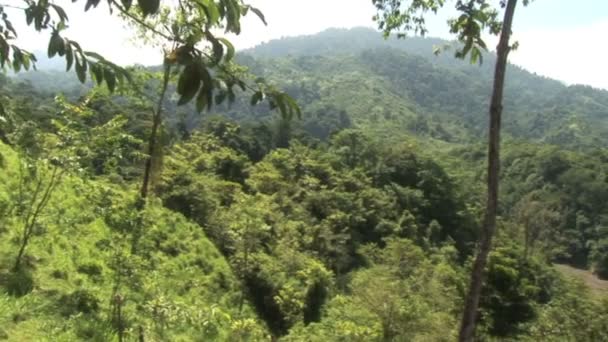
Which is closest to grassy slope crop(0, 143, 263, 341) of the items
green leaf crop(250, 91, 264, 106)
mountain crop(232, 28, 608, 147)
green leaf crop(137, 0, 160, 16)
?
green leaf crop(250, 91, 264, 106)

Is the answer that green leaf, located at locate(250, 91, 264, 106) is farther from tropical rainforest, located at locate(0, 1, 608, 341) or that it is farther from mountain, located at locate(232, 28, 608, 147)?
mountain, located at locate(232, 28, 608, 147)

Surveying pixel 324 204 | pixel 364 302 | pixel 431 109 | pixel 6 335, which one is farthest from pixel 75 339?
pixel 431 109

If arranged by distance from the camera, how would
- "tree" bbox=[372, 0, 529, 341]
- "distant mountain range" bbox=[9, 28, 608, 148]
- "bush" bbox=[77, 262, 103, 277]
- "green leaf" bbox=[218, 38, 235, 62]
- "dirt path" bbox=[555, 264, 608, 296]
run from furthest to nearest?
1. "distant mountain range" bbox=[9, 28, 608, 148]
2. "dirt path" bbox=[555, 264, 608, 296]
3. "bush" bbox=[77, 262, 103, 277]
4. "tree" bbox=[372, 0, 529, 341]
5. "green leaf" bbox=[218, 38, 235, 62]

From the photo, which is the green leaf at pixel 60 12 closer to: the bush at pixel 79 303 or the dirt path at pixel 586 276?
the bush at pixel 79 303

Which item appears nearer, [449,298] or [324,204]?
[449,298]

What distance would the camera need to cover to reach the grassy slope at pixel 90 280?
5.21m

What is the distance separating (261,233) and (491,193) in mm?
11343

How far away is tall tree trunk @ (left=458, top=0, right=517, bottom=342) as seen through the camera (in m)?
4.39

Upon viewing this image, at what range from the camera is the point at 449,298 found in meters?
16.7

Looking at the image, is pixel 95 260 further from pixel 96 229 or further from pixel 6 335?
pixel 6 335

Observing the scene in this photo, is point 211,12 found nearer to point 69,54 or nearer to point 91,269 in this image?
point 69,54

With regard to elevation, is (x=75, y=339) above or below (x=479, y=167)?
below

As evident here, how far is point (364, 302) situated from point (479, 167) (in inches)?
1849

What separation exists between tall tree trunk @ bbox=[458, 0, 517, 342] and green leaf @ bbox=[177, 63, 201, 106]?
152 inches
